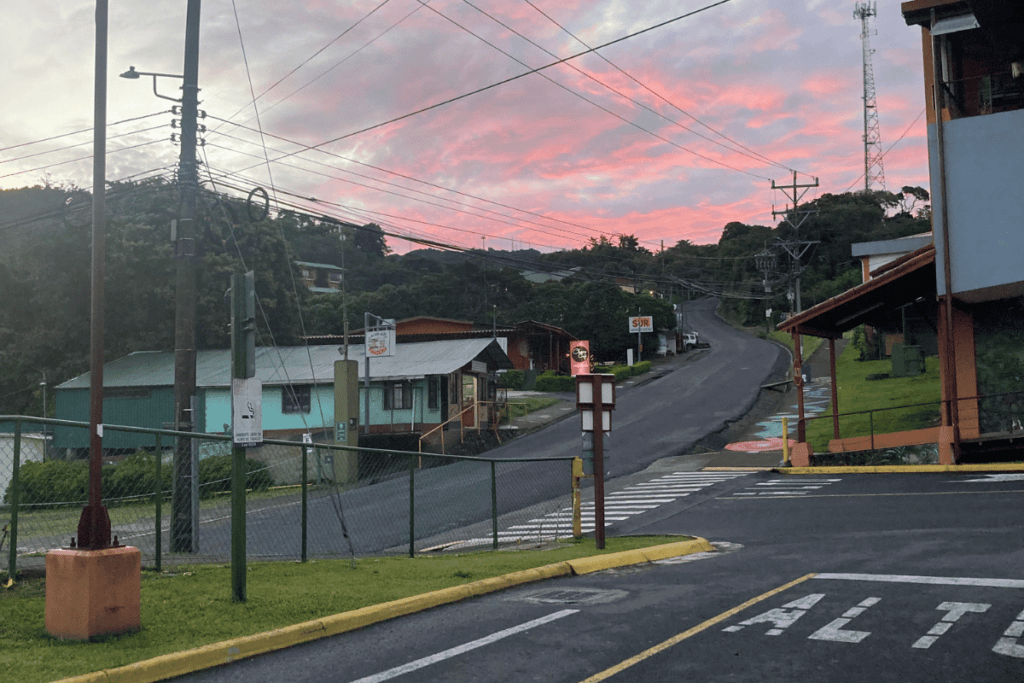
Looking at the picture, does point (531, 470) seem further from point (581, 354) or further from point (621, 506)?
point (581, 354)

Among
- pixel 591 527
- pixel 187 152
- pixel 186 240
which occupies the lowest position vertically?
pixel 591 527

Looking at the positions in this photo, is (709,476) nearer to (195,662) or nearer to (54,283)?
(195,662)

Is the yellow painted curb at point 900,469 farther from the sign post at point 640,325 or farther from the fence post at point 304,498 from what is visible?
the sign post at point 640,325

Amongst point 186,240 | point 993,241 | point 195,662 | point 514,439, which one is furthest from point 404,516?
point 514,439

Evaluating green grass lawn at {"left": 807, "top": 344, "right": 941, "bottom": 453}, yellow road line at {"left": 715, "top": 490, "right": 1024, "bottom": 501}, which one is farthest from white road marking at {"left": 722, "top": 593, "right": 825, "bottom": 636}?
green grass lawn at {"left": 807, "top": 344, "right": 941, "bottom": 453}

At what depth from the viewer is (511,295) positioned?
89.9 metres

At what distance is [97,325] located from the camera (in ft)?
28.5

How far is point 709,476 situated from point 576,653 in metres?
20.8

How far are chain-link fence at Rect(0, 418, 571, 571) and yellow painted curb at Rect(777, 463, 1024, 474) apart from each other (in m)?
9.29

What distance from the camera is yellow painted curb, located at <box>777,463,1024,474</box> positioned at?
866 inches

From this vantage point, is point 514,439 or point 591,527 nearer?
point 591,527

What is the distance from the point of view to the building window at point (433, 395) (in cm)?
4375

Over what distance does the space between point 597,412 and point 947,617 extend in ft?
22.3

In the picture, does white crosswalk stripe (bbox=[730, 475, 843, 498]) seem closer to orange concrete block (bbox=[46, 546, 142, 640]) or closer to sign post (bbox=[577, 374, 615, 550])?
sign post (bbox=[577, 374, 615, 550])
